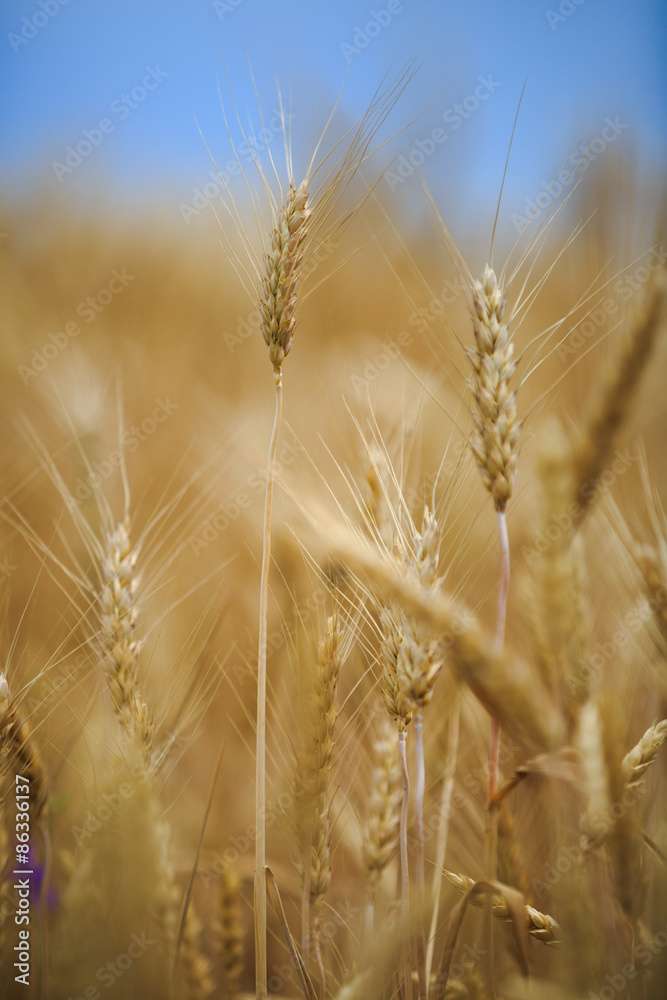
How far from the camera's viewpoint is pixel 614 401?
63cm

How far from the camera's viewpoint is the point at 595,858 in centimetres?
69

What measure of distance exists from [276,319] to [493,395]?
1.02 feet

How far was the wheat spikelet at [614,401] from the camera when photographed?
0.57 metres

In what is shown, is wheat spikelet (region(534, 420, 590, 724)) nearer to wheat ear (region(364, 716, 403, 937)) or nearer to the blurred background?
wheat ear (region(364, 716, 403, 937))

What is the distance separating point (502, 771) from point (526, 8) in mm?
1539

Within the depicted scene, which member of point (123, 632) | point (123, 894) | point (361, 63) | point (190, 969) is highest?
point (361, 63)

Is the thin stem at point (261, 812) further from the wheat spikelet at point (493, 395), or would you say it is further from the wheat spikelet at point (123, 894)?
the wheat spikelet at point (493, 395)

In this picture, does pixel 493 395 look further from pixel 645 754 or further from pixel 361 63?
pixel 361 63

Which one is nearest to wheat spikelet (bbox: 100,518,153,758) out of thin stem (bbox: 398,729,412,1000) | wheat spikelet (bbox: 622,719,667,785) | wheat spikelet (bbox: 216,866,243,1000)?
wheat spikelet (bbox: 216,866,243,1000)

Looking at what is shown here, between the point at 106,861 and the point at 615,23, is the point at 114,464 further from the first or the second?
the point at 615,23

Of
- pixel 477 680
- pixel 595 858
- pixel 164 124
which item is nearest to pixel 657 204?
pixel 477 680

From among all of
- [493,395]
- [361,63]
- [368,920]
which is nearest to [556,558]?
[493,395]

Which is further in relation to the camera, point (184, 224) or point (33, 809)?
point (184, 224)

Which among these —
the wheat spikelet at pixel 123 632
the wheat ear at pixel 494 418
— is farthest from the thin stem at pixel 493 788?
the wheat spikelet at pixel 123 632
